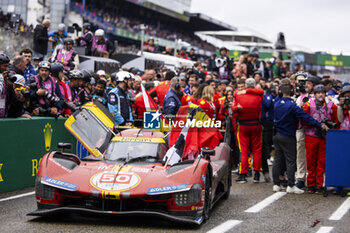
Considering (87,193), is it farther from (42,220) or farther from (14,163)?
(14,163)

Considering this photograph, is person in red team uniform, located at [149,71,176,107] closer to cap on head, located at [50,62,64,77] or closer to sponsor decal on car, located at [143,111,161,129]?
cap on head, located at [50,62,64,77]

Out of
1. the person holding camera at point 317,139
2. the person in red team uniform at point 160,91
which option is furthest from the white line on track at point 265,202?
the person in red team uniform at point 160,91

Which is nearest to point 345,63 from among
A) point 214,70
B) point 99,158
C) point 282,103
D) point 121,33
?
point 121,33

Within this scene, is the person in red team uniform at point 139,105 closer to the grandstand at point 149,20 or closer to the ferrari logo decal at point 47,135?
the ferrari logo decal at point 47,135

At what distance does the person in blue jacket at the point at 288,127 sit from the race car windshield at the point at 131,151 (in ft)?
12.2

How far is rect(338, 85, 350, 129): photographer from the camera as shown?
12.2 m

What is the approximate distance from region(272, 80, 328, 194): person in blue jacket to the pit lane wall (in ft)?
15.0

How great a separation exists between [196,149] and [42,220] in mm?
2856

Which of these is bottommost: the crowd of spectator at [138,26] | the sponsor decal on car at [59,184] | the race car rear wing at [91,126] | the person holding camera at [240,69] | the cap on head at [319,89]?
the sponsor decal on car at [59,184]

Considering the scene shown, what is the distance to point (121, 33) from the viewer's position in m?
60.6

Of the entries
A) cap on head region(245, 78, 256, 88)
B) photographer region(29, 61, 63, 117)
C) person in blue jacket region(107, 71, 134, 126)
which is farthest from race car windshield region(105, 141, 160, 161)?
cap on head region(245, 78, 256, 88)

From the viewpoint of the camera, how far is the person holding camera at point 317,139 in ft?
40.0

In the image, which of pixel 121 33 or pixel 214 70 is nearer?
pixel 214 70

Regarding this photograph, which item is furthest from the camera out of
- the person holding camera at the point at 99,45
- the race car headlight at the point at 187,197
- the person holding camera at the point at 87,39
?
the person holding camera at the point at 99,45
